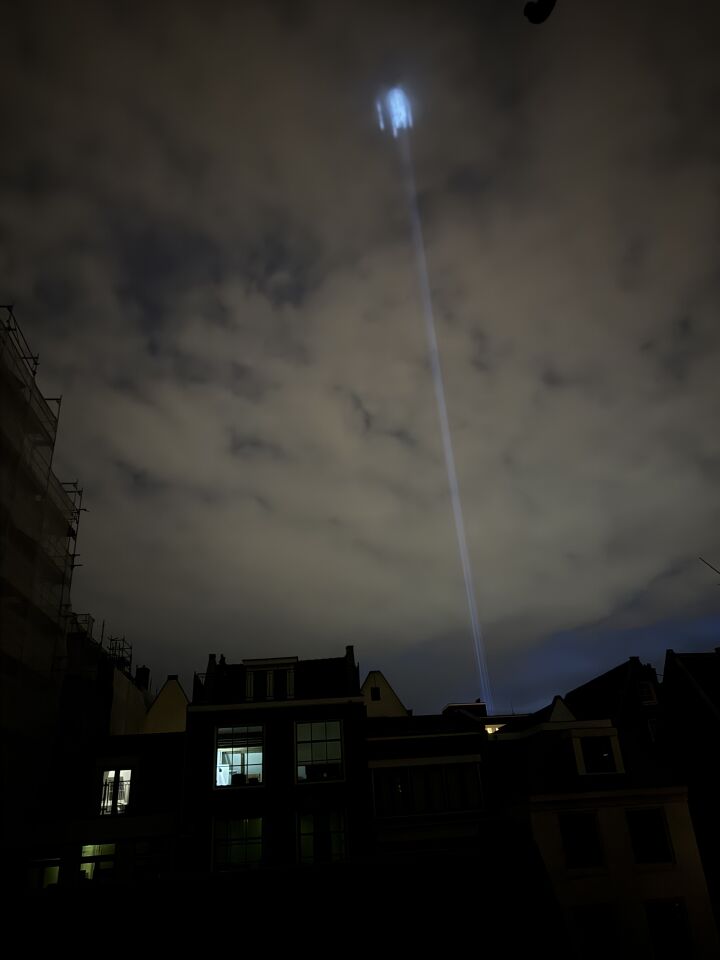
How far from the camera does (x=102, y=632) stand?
4394 cm

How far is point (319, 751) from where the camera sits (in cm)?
3212

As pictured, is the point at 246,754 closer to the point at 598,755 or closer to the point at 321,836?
the point at 321,836

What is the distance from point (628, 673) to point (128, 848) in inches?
1242

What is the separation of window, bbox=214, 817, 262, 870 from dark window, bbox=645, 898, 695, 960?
1793 cm

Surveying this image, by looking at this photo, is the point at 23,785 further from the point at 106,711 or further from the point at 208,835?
the point at 106,711

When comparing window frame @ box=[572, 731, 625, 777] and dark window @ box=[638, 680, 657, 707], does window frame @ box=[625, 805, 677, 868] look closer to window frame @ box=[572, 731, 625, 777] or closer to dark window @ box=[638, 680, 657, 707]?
window frame @ box=[572, 731, 625, 777]

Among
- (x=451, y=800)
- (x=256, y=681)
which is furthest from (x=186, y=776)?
(x=451, y=800)

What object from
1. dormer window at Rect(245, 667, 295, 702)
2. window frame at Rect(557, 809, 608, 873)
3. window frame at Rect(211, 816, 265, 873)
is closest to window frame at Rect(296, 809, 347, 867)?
window frame at Rect(211, 816, 265, 873)

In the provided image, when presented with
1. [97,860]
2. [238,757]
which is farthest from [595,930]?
[97,860]

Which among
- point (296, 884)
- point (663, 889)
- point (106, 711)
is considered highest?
point (106, 711)

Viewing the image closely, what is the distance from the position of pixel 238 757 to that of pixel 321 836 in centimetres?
538

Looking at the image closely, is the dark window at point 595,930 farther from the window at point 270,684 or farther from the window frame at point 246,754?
the window at point 270,684

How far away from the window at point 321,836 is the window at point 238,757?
3.05m

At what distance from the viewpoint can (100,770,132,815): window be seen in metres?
32.6
